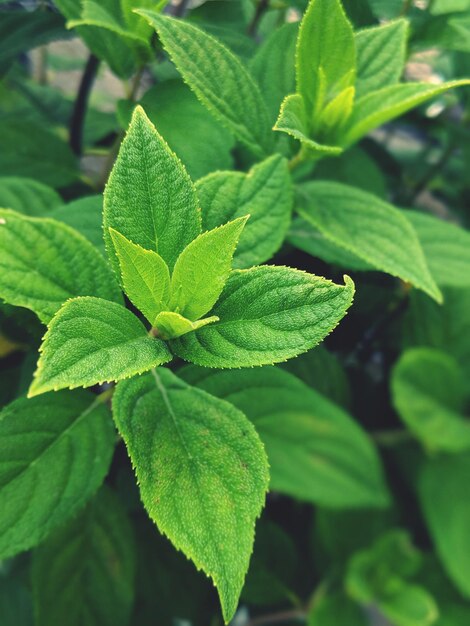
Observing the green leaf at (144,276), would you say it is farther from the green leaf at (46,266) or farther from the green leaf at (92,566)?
the green leaf at (92,566)

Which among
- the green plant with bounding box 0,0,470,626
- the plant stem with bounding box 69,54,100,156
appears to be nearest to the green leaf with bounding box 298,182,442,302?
the green plant with bounding box 0,0,470,626

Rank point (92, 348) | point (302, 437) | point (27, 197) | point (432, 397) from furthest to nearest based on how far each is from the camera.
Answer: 1. point (432, 397)
2. point (302, 437)
3. point (27, 197)
4. point (92, 348)

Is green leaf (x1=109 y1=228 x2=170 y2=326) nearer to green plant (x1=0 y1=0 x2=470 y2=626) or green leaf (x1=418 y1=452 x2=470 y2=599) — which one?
green plant (x1=0 y1=0 x2=470 y2=626)

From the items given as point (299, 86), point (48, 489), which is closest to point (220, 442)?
point (48, 489)

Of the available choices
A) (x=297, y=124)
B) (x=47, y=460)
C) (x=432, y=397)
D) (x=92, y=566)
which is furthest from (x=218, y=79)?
(x=432, y=397)

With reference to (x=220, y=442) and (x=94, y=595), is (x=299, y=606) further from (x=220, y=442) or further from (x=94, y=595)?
(x=220, y=442)

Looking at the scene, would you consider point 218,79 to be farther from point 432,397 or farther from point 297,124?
point 432,397
